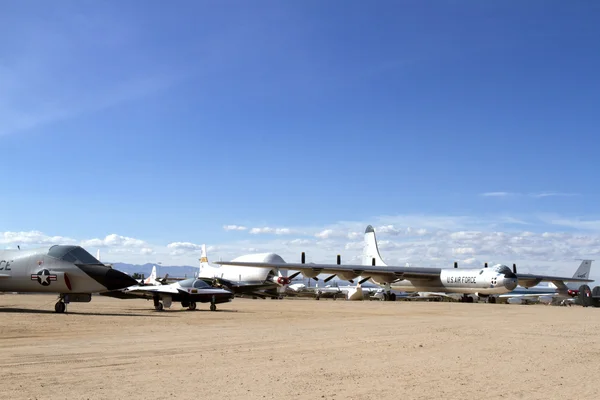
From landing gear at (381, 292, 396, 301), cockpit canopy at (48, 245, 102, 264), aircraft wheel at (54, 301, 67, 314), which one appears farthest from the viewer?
landing gear at (381, 292, 396, 301)

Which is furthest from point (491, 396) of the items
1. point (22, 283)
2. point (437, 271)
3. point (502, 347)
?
point (437, 271)

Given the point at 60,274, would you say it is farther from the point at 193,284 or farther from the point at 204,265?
the point at 204,265

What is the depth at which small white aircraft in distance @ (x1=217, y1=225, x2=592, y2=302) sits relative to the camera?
2237 inches

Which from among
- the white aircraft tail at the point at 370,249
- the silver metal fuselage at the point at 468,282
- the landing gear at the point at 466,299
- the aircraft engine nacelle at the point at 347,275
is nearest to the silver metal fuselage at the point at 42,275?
the silver metal fuselage at the point at 468,282

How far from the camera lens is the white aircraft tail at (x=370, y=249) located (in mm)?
82006

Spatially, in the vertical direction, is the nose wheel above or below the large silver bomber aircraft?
below

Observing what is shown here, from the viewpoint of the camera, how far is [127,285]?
23.2 meters

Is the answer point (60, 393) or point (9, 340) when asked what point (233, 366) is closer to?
point (60, 393)

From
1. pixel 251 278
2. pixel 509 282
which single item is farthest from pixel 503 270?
pixel 251 278

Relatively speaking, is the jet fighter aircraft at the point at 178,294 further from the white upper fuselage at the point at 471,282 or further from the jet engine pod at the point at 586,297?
the jet engine pod at the point at 586,297

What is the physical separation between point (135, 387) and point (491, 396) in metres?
4.84

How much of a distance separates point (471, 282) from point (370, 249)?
1018 inches

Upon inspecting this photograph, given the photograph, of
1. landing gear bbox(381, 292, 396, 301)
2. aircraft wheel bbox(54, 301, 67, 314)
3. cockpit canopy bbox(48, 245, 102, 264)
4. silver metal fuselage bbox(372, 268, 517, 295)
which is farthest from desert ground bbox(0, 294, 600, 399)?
landing gear bbox(381, 292, 396, 301)

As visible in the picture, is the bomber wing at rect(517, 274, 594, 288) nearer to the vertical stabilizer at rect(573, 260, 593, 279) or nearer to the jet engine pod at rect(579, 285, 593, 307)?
the vertical stabilizer at rect(573, 260, 593, 279)
